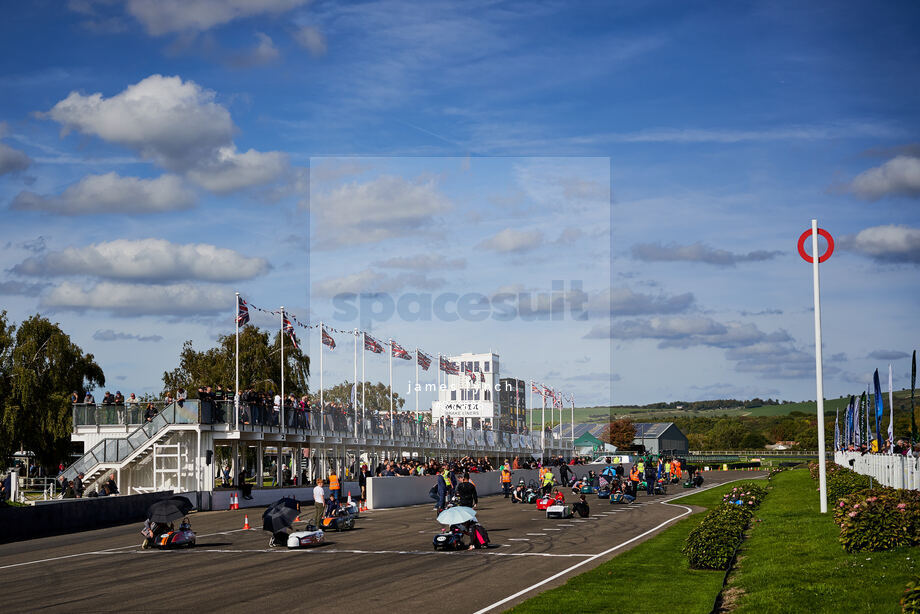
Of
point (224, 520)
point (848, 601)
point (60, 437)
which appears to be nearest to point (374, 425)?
point (60, 437)

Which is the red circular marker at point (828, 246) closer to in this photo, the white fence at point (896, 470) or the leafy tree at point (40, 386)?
the white fence at point (896, 470)

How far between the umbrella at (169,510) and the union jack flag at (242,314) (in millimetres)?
22871

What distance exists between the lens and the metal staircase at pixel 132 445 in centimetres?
4412

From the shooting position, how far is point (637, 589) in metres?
17.6

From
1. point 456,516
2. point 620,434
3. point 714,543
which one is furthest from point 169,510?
point 620,434

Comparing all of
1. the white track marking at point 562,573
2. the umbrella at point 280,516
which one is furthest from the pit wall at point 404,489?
the umbrella at point 280,516

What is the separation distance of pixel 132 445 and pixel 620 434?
123 m

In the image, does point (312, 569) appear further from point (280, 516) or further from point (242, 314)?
point (242, 314)

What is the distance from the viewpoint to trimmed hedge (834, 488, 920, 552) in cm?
1866

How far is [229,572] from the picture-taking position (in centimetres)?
2112

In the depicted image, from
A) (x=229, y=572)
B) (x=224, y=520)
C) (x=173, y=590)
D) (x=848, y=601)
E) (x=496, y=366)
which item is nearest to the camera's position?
(x=848, y=601)

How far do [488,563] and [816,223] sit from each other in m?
13.5

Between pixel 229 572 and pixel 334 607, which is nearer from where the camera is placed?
pixel 334 607

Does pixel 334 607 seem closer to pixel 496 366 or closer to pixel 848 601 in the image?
pixel 848 601
